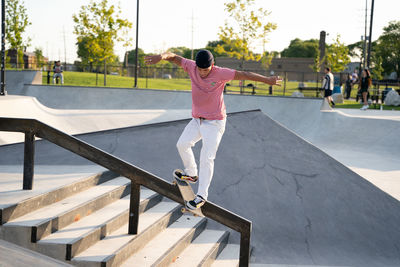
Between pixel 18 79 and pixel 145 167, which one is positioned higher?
pixel 18 79

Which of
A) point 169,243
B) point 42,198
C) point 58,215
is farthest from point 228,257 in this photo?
point 42,198

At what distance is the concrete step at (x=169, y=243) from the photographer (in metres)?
4.49

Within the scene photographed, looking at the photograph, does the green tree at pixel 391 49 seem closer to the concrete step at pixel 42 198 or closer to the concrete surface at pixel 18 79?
the concrete surface at pixel 18 79

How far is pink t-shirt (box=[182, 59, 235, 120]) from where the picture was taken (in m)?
4.57

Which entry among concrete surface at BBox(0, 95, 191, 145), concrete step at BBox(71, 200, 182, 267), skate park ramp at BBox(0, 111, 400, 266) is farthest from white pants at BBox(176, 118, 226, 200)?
concrete surface at BBox(0, 95, 191, 145)

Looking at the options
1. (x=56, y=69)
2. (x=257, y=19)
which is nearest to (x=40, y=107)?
(x=56, y=69)

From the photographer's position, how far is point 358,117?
15.0 meters

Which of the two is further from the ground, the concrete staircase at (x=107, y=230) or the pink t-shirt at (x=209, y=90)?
the pink t-shirt at (x=209, y=90)

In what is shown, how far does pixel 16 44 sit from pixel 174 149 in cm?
3307

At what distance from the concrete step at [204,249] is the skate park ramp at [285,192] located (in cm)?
41

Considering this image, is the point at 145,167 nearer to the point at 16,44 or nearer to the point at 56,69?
the point at 56,69

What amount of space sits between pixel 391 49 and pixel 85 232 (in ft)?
334

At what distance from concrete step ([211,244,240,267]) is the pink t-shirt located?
6.26 feet

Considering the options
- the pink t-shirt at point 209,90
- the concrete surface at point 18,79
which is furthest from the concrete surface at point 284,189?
the concrete surface at point 18,79
